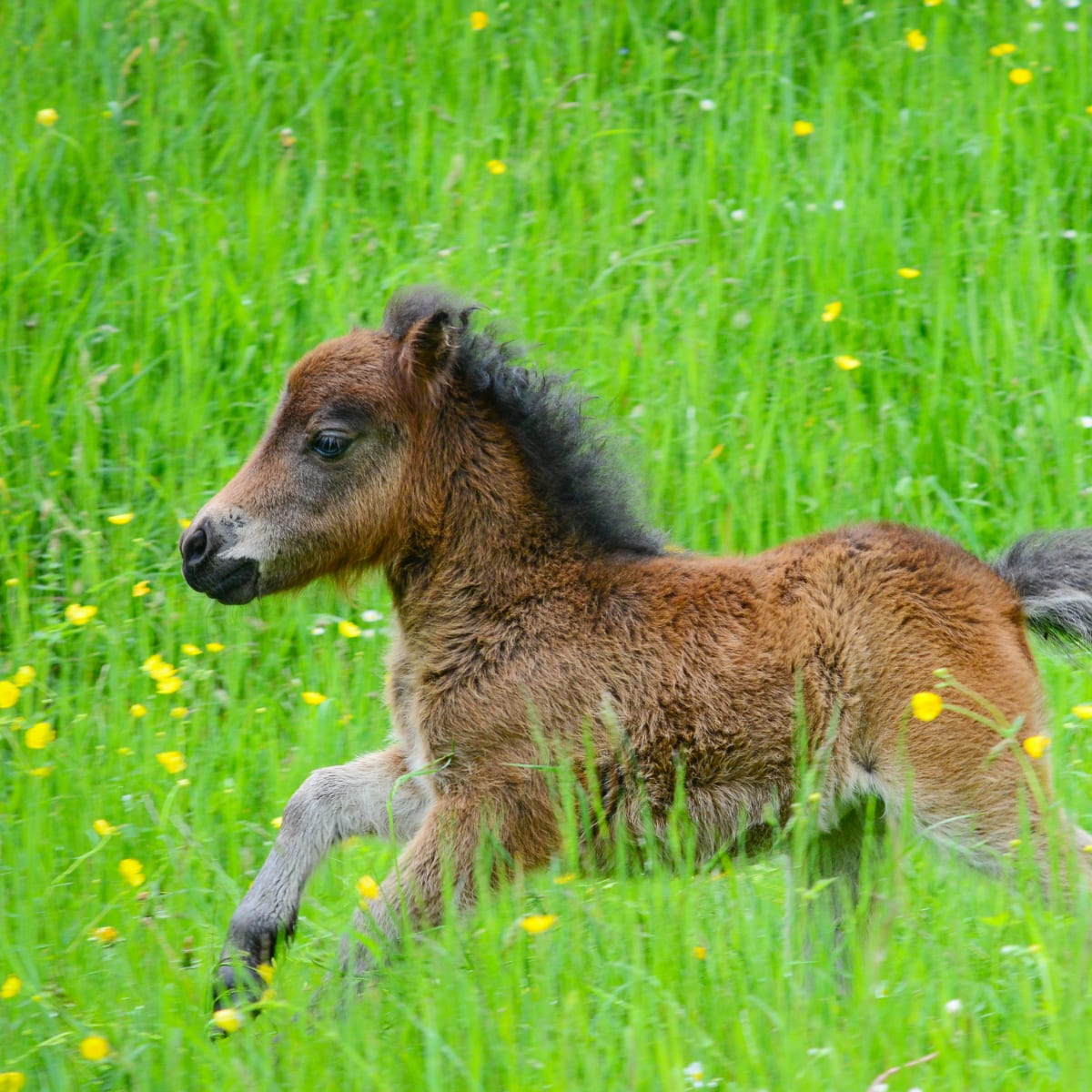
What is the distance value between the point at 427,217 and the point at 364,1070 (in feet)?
16.5

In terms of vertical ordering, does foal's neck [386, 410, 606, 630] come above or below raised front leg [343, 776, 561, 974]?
above

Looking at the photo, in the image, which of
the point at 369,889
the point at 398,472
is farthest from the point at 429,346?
the point at 369,889

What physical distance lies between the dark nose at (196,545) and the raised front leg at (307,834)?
2.29 feet

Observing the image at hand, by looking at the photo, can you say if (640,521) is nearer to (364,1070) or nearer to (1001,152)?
(364,1070)

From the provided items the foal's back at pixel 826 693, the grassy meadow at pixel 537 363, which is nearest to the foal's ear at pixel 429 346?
the grassy meadow at pixel 537 363

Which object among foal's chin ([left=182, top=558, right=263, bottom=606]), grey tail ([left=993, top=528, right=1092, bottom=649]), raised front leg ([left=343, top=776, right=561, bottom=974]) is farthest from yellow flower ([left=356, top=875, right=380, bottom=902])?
grey tail ([left=993, top=528, right=1092, bottom=649])

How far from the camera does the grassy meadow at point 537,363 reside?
376cm

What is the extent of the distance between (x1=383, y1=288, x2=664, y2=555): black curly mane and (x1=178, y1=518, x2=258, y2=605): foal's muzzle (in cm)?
82

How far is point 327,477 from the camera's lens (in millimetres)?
4605

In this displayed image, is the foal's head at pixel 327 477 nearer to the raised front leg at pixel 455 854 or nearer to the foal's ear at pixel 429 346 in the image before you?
the foal's ear at pixel 429 346

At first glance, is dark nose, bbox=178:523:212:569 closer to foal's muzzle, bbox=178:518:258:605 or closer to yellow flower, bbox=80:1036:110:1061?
foal's muzzle, bbox=178:518:258:605

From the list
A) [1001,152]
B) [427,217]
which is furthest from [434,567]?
[1001,152]

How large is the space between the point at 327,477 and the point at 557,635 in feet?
2.66

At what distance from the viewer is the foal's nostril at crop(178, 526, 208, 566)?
4512 millimetres
